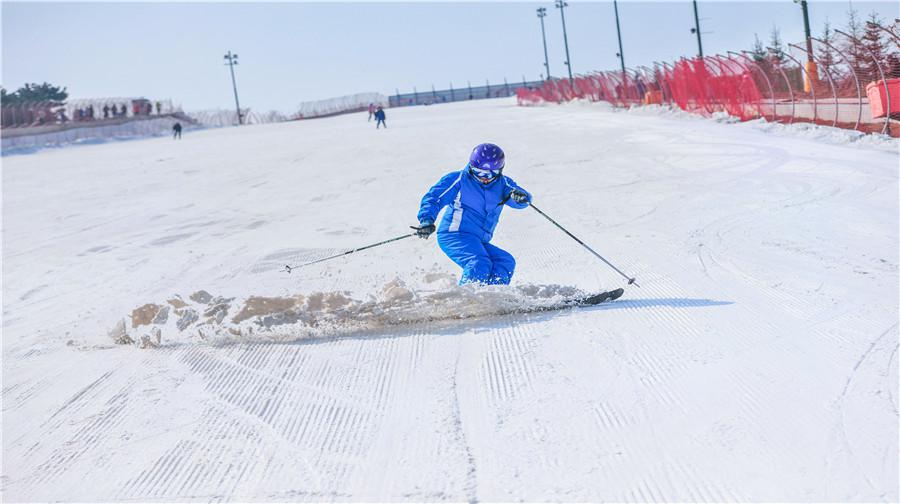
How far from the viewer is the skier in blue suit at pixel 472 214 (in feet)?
21.4

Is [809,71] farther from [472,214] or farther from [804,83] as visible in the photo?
[472,214]

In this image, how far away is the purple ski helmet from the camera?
643cm

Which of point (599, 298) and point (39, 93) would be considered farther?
point (39, 93)

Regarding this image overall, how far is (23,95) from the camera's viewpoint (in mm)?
76500

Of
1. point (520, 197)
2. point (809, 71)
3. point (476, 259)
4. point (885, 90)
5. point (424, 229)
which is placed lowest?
point (476, 259)

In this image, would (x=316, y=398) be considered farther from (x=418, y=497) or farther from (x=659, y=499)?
(x=659, y=499)

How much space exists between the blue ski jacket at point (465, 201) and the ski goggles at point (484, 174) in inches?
1.8

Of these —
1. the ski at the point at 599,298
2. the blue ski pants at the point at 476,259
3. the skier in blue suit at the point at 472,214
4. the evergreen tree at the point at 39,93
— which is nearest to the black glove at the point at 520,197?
the skier in blue suit at the point at 472,214

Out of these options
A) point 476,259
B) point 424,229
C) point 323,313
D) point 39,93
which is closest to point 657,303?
point 476,259

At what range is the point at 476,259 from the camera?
6559mm

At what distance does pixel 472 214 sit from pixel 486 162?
1.57ft

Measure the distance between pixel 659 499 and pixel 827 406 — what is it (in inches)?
45.5

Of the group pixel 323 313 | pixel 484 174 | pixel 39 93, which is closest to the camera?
pixel 323 313

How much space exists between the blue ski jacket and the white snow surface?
591 millimetres
